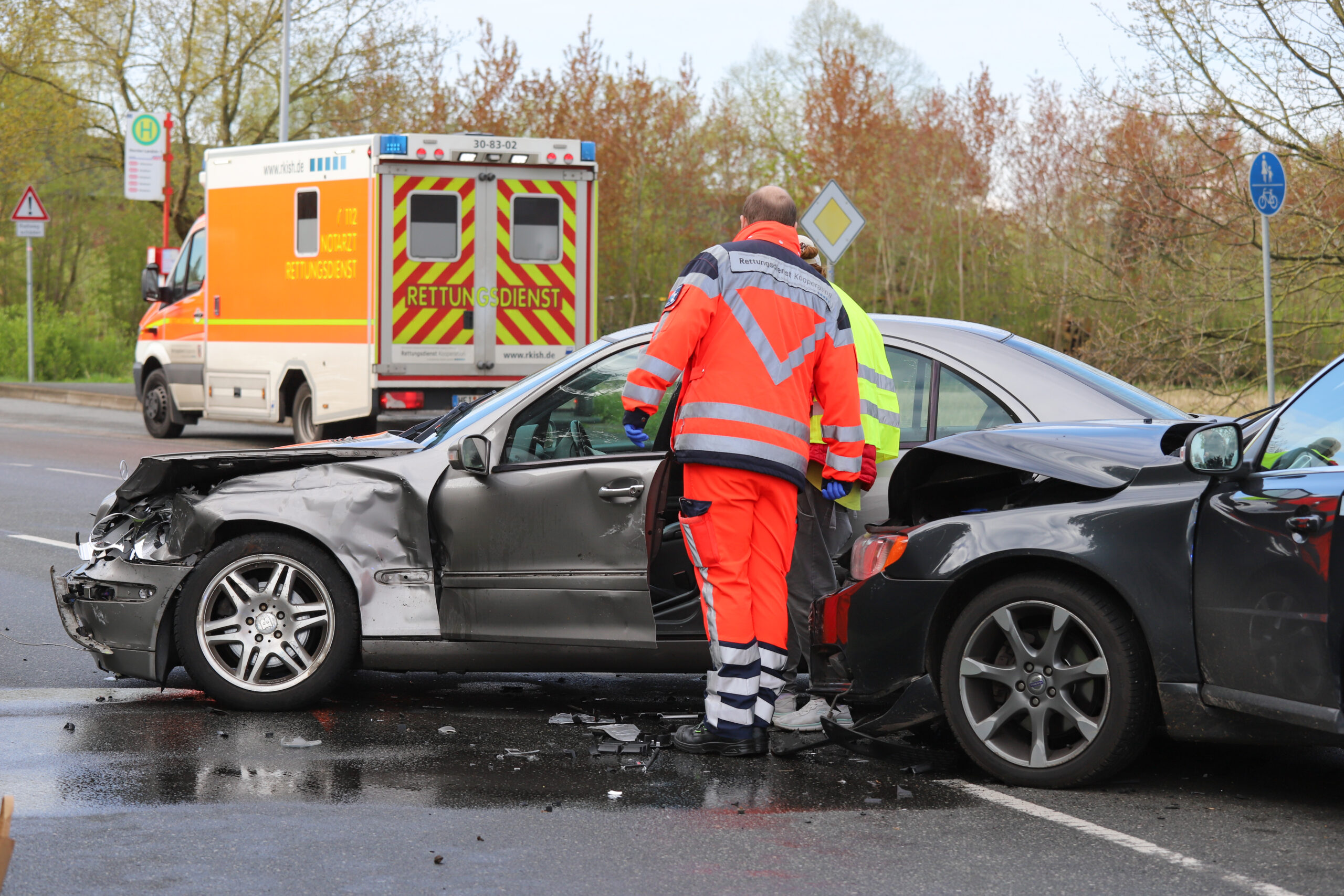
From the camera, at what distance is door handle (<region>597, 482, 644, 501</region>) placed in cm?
512

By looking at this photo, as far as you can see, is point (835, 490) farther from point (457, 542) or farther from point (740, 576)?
point (457, 542)

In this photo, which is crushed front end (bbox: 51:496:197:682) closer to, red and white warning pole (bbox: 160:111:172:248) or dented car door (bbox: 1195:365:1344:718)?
dented car door (bbox: 1195:365:1344:718)

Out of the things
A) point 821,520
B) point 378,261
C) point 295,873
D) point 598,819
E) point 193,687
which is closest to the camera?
point 295,873

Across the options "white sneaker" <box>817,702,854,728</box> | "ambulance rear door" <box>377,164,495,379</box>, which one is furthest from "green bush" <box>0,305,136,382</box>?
"white sneaker" <box>817,702,854,728</box>

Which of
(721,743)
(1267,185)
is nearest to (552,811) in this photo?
(721,743)

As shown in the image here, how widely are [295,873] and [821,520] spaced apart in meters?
2.31

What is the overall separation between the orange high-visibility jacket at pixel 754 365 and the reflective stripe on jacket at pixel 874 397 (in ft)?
0.28

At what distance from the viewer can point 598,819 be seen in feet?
13.7

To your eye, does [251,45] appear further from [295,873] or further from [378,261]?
[295,873]

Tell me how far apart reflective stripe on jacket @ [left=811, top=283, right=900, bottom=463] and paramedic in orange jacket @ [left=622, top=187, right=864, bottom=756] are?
0.11 m

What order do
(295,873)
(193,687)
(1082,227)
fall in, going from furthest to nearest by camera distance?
(1082,227)
(193,687)
(295,873)

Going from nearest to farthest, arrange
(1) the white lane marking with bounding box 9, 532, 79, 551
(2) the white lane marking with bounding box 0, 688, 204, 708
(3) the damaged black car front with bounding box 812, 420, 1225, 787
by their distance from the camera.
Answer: (3) the damaged black car front with bounding box 812, 420, 1225, 787 < (2) the white lane marking with bounding box 0, 688, 204, 708 < (1) the white lane marking with bounding box 9, 532, 79, 551

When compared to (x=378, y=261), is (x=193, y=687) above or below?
below

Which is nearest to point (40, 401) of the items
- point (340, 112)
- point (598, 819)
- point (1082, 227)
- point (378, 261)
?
point (340, 112)
